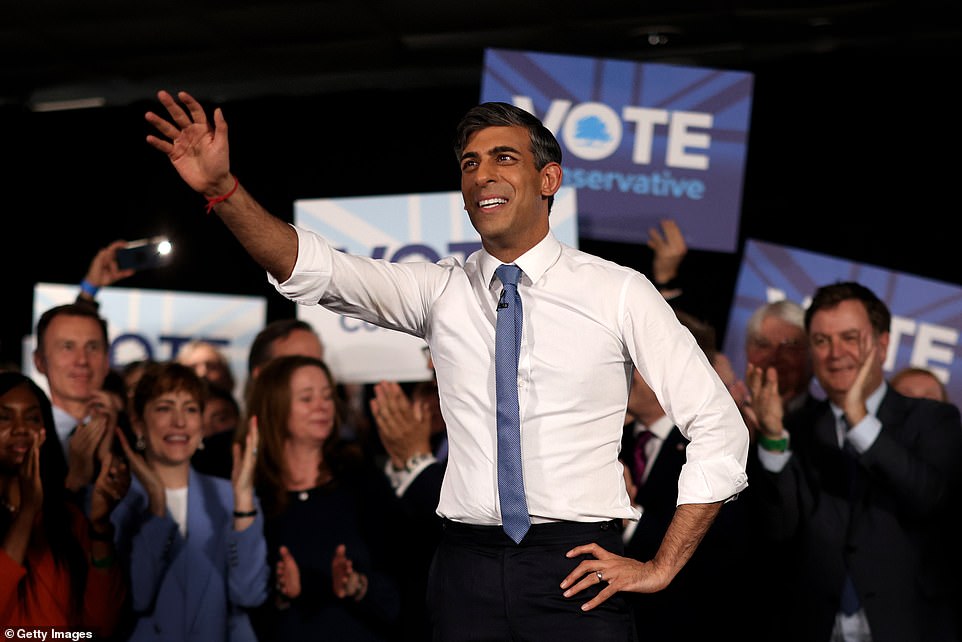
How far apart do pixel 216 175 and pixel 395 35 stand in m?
4.86

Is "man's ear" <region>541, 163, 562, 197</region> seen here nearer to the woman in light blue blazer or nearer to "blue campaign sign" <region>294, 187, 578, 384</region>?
the woman in light blue blazer

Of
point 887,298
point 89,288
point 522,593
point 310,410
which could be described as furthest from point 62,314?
point 887,298

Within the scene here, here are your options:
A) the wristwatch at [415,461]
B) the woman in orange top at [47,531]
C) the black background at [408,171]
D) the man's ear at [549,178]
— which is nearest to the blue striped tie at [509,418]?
the man's ear at [549,178]

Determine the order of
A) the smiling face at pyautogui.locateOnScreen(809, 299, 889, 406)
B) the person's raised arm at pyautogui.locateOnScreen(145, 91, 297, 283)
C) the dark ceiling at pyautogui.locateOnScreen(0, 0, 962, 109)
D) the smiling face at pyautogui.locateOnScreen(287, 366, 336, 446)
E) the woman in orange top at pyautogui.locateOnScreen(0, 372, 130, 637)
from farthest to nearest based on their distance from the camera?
the dark ceiling at pyautogui.locateOnScreen(0, 0, 962, 109)
the smiling face at pyautogui.locateOnScreen(287, 366, 336, 446)
the smiling face at pyautogui.locateOnScreen(809, 299, 889, 406)
the woman in orange top at pyautogui.locateOnScreen(0, 372, 130, 637)
the person's raised arm at pyautogui.locateOnScreen(145, 91, 297, 283)

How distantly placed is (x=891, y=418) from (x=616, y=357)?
72.2 inches

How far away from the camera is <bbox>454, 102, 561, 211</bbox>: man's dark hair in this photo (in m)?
2.30

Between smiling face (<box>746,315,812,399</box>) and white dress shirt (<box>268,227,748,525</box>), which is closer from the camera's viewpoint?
white dress shirt (<box>268,227,748,525</box>)

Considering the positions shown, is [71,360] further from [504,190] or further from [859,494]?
[859,494]

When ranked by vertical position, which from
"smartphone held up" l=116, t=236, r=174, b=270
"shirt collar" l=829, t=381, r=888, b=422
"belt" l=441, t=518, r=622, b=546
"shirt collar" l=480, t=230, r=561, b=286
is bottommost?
"belt" l=441, t=518, r=622, b=546

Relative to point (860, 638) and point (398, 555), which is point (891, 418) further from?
point (398, 555)

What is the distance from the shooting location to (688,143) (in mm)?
4109

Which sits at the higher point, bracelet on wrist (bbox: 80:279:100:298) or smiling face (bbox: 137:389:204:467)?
bracelet on wrist (bbox: 80:279:100:298)

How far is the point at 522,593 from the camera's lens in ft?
6.94

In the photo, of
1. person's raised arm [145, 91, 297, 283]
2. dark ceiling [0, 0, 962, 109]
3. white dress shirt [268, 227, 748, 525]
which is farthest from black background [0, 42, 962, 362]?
person's raised arm [145, 91, 297, 283]
